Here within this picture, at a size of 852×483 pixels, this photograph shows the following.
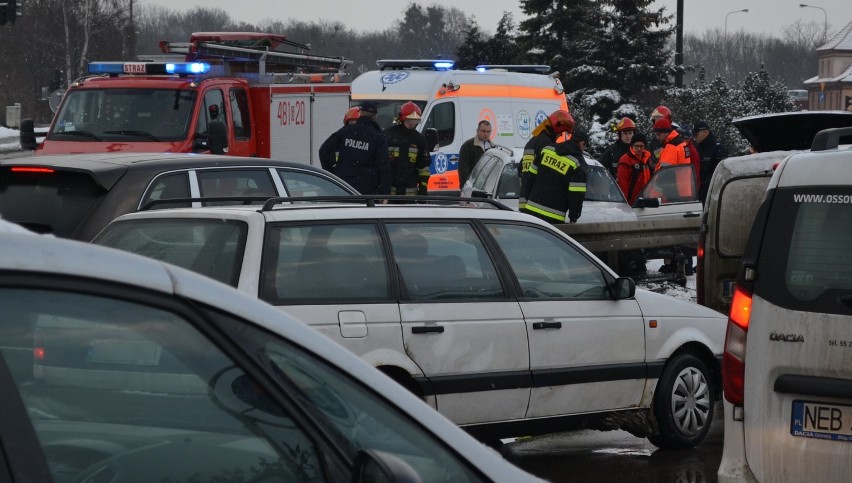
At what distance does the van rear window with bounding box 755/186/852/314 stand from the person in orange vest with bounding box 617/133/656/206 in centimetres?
973

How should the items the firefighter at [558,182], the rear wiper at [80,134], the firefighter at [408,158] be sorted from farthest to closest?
the firefighter at [408,158], the rear wiper at [80,134], the firefighter at [558,182]

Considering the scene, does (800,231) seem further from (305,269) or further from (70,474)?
(70,474)

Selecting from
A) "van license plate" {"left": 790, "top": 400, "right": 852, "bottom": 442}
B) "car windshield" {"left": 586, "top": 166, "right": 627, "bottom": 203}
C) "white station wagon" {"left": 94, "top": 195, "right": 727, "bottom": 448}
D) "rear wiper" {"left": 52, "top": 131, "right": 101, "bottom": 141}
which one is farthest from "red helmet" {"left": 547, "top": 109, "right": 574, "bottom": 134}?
"van license plate" {"left": 790, "top": 400, "right": 852, "bottom": 442}

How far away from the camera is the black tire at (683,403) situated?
7152 mm

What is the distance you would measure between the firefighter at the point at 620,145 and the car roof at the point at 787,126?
5.34 m

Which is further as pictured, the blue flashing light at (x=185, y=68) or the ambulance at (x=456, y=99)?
the ambulance at (x=456, y=99)

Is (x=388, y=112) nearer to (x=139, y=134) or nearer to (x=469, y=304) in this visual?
(x=139, y=134)

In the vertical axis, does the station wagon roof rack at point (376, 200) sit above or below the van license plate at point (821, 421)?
above

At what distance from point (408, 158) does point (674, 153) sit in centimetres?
304

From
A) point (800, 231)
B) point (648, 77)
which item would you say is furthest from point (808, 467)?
point (648, 77)

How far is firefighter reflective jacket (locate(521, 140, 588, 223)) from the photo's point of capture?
10.7 meters

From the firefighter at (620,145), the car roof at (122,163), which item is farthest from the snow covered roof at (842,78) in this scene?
the car roof at (122,163)

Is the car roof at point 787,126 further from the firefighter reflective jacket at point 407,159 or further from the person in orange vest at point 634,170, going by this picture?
the firefighter reflective jacket at point 407,159

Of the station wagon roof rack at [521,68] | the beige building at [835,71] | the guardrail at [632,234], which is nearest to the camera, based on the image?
the guardrail at [632,234]
